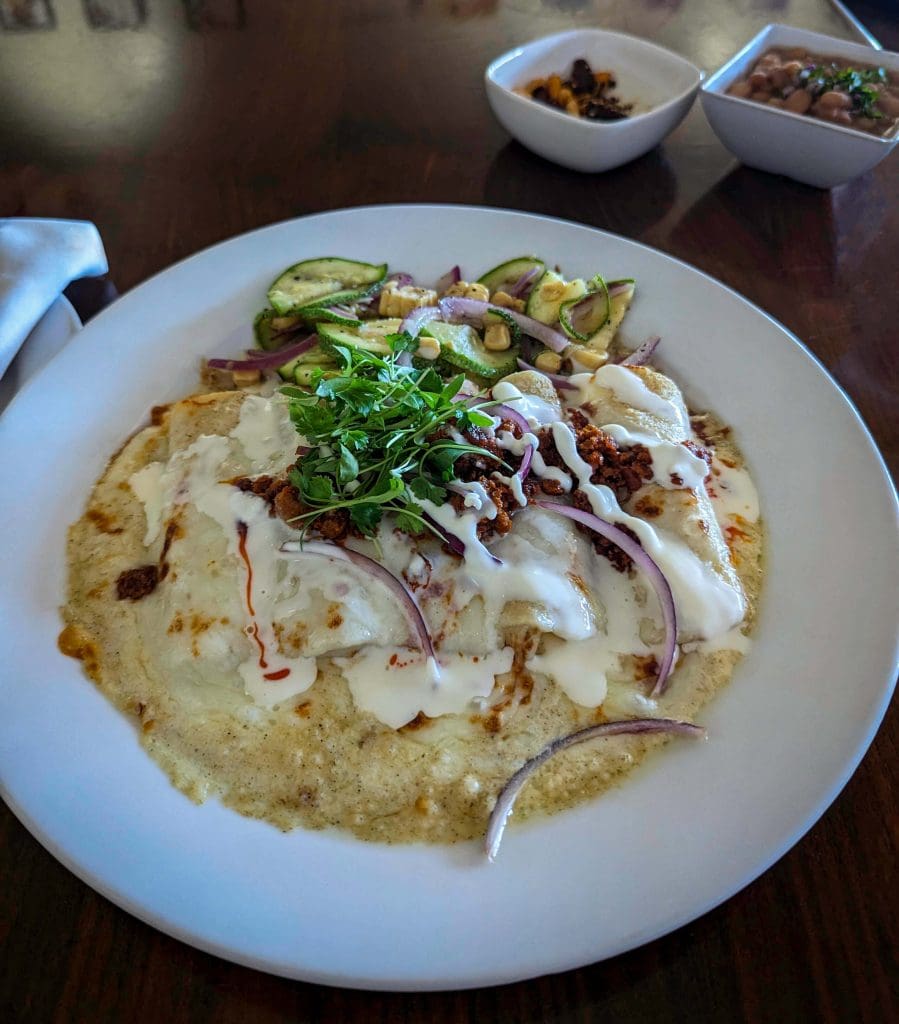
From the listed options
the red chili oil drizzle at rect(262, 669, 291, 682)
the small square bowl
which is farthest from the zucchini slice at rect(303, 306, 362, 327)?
the small square bowl

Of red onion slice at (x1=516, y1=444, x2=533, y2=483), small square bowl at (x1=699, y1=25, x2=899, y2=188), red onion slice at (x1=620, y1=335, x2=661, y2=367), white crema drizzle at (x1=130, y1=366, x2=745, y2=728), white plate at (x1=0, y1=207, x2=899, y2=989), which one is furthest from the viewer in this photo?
small square bowl at (x1=699, y1=25, x2=899, y2=188)

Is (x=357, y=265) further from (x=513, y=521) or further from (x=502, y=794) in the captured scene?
(x=502, y=794)

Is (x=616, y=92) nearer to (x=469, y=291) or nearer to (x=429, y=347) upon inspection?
(x=469, y=291)

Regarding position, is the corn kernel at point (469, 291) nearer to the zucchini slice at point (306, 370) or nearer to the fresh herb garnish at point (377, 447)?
the zucchini slice at point (306, 370)

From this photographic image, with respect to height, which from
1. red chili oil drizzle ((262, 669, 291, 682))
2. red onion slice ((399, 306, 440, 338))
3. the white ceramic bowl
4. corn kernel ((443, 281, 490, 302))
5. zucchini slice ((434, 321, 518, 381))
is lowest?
red chili oil drizzle ((262, 669, 291, 682))

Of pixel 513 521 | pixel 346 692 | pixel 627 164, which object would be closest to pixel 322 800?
pixel 346 692

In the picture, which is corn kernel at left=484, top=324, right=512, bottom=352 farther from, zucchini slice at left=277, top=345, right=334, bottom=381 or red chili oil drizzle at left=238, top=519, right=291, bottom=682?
red chili oil drizzle at left=238, top=519, right=291, bottom=682
